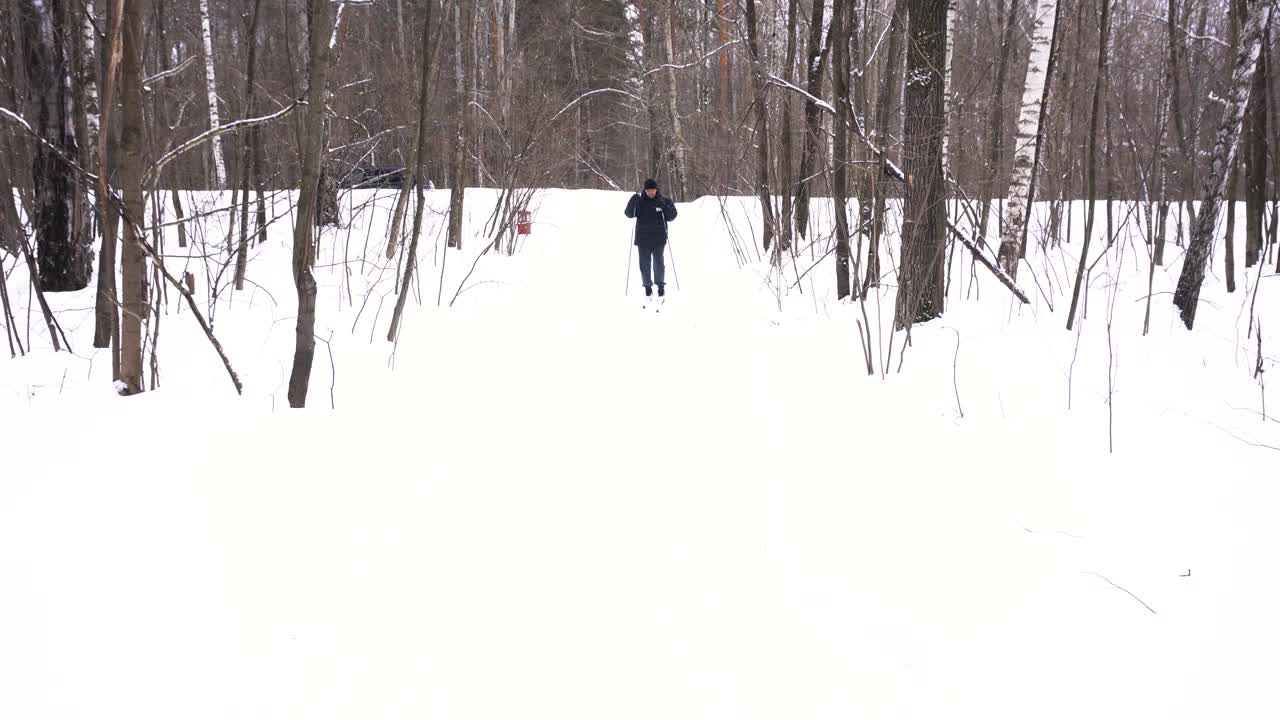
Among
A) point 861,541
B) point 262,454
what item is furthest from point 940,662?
point 262,454

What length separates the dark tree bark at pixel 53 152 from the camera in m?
8.18

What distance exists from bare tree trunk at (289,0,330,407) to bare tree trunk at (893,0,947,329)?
4028mm

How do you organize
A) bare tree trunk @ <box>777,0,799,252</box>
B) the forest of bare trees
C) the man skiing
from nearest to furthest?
the forest of bare trees
the man skiing
bare tree trunk @ <box>777,0,799,252</box>

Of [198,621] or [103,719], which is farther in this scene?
[198,621]

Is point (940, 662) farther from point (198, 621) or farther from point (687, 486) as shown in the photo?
point (198, 621)

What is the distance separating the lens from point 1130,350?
574 cm

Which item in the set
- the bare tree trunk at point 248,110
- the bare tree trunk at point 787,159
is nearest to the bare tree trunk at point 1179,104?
the bare tree trunk at point 787,159

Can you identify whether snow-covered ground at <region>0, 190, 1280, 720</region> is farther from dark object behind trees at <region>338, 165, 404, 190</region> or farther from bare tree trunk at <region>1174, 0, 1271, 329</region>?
dark object behind trees at <region>338, 165, 404, 190</region>

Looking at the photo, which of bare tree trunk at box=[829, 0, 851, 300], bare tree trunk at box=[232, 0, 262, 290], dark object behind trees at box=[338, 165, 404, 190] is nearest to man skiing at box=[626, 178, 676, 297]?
bare tree trunk at box=[829, 0, 851, 300]

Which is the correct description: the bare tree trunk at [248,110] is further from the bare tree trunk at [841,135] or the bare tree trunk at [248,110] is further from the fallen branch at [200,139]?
the bare tree trunk at [841,135]

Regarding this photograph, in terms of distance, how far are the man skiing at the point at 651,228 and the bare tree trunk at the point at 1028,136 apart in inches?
151

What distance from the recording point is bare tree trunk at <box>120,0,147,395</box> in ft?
15.2

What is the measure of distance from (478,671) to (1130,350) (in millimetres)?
5205

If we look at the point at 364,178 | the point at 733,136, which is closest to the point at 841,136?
the point at 733,136
